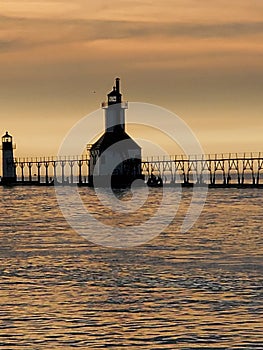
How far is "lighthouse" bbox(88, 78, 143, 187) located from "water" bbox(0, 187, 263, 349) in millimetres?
72794

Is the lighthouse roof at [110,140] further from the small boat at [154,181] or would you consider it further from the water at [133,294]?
the water at [133,294]

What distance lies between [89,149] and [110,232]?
7253cm

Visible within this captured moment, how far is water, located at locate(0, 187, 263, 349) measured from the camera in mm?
25328

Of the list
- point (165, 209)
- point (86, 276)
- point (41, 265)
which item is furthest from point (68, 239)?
point (165, 209)

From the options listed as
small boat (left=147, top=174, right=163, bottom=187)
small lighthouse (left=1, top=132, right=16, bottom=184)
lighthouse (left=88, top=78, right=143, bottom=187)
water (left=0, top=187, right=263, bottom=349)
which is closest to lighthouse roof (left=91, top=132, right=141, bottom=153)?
lighthouse (left=88, top=78, right=143, bottom=187)

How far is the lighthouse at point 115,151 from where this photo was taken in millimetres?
123500

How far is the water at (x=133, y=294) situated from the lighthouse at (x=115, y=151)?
72794 mm

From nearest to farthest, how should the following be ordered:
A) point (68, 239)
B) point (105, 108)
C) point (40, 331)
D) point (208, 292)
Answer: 1. point (40, 331)
2. point (208, 292)
3. point (68, 239)
4. point (105, 108)

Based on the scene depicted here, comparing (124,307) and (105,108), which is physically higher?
(105,108)

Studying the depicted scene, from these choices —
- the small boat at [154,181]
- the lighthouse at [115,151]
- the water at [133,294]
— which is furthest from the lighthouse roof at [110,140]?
the water at [133,294]

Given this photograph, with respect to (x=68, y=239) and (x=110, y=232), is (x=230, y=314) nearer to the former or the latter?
(x=68, y=239)

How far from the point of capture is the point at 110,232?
55.8m

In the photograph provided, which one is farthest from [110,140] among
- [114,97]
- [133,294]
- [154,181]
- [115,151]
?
[133,294]

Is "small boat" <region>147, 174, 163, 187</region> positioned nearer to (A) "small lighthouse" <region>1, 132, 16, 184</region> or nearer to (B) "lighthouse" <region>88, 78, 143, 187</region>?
(B) "lighthouse" <region>88, 78, 143, 187</region>
